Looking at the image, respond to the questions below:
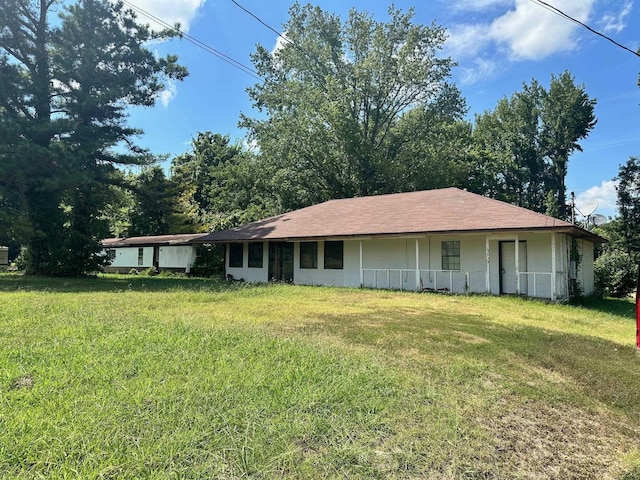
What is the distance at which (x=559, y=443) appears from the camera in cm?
305

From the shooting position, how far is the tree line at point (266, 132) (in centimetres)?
1678

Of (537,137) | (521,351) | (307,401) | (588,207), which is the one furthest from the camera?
(537,137)

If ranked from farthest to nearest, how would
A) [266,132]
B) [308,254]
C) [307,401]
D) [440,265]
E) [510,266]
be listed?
1. [266,132]
2. [308,254]
3. [440,265]
4. [510,266]
5. [307,401]

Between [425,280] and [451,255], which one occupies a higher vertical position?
[451,255]

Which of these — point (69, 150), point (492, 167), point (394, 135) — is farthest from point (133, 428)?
point (492, 167)

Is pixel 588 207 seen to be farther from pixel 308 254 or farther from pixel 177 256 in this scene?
pixel 177 256

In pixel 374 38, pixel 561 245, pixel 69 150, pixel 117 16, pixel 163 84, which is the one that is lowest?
pixel 561 245

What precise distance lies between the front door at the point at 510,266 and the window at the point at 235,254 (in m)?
12.2

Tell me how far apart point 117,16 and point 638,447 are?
882 inches

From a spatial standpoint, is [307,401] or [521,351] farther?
[521,351]

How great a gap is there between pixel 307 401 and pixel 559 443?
2.01 meters

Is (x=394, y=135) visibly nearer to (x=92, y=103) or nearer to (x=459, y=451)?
(x=92, y=103)

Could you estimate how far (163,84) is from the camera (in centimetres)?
A: 1952

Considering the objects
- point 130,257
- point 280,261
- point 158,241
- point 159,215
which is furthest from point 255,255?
point 159,215
